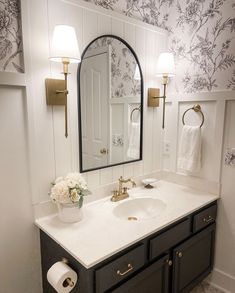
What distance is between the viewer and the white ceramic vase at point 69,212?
4.42 ft

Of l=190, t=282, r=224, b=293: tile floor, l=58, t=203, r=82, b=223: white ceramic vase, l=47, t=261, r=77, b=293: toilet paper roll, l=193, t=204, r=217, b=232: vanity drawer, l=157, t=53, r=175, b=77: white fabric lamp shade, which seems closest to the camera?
l=47, t=261, r=77, b=293: toilet paper roll

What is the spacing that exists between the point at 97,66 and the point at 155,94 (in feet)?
1.98

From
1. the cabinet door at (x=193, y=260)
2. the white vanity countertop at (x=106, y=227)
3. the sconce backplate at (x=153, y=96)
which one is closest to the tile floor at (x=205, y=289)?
the cabinet door at (x=193, y=260)

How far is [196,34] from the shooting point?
179cm

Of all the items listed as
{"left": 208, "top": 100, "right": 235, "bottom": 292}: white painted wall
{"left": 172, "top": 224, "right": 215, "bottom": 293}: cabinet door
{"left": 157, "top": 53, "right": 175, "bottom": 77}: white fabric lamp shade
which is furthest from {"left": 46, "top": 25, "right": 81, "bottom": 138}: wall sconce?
{"left": 172, "top": 224, "right": 215, "bottom": 293}: cabinet door

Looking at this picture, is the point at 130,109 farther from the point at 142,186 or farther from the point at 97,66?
the point at 142,186

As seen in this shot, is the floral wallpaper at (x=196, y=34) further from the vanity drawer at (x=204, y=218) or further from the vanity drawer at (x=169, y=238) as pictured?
the vanity drawer at (x=169, y=238)

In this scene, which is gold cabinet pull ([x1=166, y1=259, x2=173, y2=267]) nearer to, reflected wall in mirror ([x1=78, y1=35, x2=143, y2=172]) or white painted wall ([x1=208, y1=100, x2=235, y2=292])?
white painted wall ([x1=208, y1=100, x2=235, y2=292])

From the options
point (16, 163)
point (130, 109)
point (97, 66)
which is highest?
point (97, 66)

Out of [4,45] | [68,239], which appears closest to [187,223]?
[68,239]

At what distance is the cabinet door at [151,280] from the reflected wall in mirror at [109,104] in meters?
0.71

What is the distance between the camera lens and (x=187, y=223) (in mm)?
1570

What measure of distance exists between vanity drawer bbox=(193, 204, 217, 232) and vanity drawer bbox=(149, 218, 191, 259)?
7 centimetres

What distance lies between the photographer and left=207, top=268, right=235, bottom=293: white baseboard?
1.83 meters
